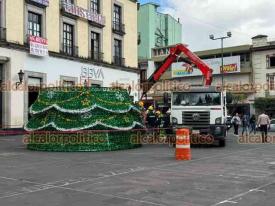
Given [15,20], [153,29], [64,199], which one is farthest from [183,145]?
[153,29]

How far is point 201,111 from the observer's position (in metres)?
19.6

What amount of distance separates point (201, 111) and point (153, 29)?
50.2 m

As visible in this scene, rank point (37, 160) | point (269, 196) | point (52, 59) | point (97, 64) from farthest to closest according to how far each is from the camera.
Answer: point (97, 64) → point (52, 59) → point (37, 160) → point (269, 196)

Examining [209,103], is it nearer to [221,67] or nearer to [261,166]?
[261,166]

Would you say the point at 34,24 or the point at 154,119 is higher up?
the point at 34,24

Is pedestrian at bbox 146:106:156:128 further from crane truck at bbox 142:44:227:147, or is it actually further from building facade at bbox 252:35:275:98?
building facade at bbox 252:35:275:98

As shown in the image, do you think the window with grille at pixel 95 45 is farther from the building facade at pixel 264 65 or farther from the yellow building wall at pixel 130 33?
the building facade at pixel 264 65

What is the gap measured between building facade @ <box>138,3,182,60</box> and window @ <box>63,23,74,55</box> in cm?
3143

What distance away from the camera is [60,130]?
715 inches

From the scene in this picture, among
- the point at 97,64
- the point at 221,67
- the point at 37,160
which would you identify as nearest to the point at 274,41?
the point at 221,67

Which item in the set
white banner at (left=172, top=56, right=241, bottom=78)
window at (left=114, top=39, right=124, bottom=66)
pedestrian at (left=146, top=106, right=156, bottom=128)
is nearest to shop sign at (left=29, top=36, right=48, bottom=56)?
window at (left=114, top=39, right=124, bottom=66)

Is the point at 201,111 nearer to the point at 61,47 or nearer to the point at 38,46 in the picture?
the point at 38,46

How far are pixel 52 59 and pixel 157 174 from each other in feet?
77.2

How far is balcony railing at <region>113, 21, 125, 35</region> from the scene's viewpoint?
41281 millimetres
